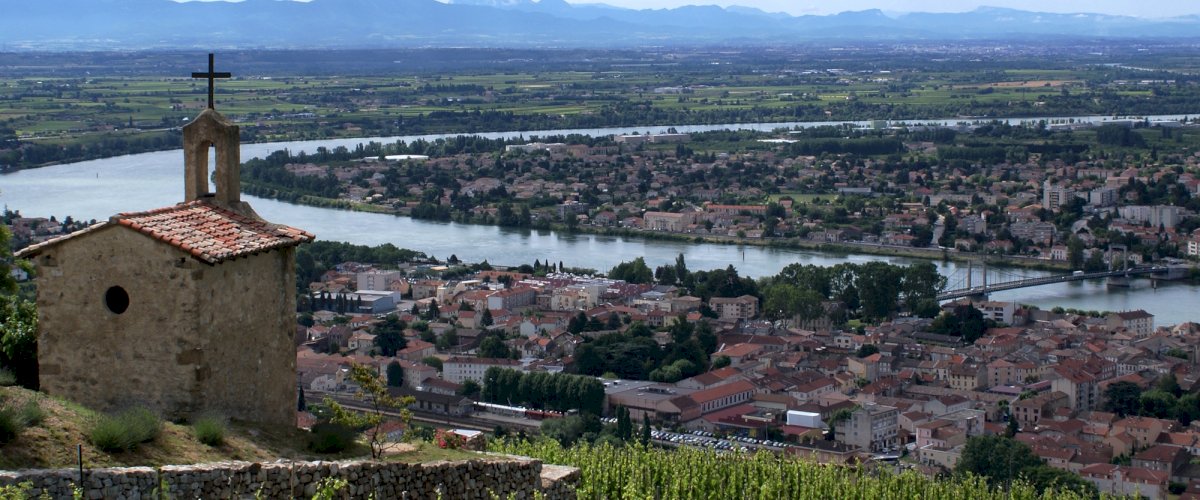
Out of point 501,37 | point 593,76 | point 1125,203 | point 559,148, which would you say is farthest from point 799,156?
point 501,37

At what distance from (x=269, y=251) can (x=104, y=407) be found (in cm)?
64

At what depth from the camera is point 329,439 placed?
16.5 feet

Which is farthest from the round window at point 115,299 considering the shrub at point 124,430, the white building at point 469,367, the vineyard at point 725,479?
the white building at point 469,367

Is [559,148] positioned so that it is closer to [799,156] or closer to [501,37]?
[799,156]

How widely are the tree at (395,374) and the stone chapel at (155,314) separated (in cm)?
1419

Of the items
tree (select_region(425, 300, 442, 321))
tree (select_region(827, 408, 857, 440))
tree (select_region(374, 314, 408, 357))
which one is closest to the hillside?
tree (select_region(827, 408, 857, 440))

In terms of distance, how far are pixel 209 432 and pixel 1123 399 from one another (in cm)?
1497

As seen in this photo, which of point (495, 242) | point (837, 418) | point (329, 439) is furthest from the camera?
point (495, 242)

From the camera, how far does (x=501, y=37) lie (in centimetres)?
16625

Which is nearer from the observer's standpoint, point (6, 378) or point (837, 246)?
point (6, 378)

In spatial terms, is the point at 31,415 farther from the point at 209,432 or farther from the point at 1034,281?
the point at 1034,281

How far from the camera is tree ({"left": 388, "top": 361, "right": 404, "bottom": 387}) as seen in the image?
19375 mm

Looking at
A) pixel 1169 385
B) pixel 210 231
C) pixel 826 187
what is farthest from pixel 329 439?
→ pixel 826 187

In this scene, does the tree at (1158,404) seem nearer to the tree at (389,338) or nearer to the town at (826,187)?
the tree at (389,338)
